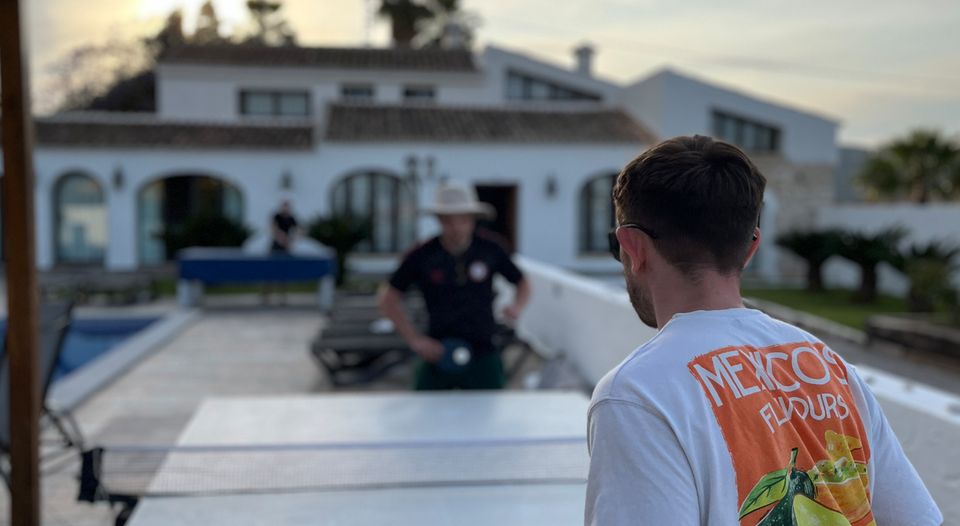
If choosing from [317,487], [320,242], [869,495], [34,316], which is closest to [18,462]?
[34,316]

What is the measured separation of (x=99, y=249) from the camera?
76.5 ft

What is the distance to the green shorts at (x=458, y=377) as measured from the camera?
5.09m

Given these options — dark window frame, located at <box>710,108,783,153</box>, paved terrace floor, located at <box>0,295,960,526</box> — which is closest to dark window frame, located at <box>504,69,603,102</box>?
dark window frame, located at <box>710,108,783,153</box>

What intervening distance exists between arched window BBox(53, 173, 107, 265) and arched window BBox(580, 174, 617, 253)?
1278 cm

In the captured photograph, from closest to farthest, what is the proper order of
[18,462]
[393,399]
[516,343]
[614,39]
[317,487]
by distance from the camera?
[317,487], [18,462], [393,399], [516,343], [614,39]

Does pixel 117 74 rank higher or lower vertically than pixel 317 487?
higher

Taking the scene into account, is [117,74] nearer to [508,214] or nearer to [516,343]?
[508,214]

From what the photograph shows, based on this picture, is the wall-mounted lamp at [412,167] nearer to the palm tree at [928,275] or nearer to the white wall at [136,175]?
the white wall at [136,175]

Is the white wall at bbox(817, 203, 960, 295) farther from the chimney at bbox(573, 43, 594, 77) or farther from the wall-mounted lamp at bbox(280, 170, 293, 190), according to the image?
the wall-mounted lamp at bbox(280, 170, 293, 190)

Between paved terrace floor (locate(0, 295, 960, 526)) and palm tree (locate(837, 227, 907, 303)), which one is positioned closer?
paved terrace floor (locate(0, 295, 960, 526))

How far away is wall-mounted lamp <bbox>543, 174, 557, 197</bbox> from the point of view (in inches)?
926

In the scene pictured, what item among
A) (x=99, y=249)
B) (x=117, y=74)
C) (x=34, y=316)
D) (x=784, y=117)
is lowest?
(x=99, y=249)

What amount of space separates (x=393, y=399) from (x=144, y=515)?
1.78m

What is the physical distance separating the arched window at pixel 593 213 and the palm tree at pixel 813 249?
5.35 metres
